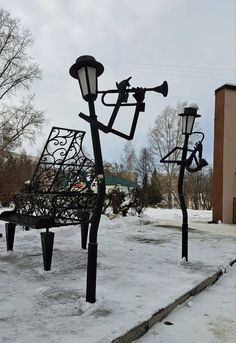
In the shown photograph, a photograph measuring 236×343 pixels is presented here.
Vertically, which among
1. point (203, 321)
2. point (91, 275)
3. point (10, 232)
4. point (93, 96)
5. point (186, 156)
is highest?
point (93, 96)

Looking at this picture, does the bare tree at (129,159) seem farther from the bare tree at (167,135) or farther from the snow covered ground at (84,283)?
the snow covered ground at (84,283)

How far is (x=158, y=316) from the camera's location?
2.99 meters

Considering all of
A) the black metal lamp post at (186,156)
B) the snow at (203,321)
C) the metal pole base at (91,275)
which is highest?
the black metal lamp post at (186,156)

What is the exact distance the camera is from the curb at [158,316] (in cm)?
255

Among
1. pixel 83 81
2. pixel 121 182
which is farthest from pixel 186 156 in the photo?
pixel 121 182

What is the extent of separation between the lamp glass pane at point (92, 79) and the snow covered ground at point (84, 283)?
1780mm

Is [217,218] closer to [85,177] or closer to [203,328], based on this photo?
[85,177]

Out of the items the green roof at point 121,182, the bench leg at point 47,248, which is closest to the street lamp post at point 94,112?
the bench leg at point 47,248

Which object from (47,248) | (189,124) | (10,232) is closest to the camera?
(47,248)

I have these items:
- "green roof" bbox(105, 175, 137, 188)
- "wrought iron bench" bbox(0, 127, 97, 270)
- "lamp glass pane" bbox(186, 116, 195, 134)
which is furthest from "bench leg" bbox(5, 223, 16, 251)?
"green roof" bbox(105, 175, 137, 188)

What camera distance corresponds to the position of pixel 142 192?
12.5m

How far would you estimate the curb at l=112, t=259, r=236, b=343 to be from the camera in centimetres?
255

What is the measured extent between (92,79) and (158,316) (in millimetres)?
2047

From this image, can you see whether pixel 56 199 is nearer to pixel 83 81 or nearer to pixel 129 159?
pixel 83 81
